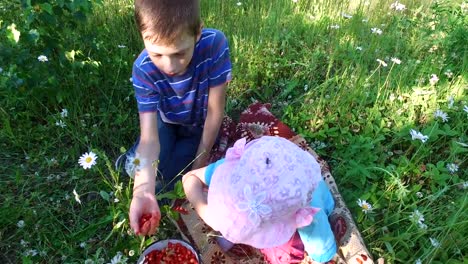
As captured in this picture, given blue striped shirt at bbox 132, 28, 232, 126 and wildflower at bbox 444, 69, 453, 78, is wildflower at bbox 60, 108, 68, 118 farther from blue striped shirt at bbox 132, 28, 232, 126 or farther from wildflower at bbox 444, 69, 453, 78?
wildflower at bbox 444, 69, 453, 78

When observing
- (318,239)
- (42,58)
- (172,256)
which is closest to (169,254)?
(172,256)

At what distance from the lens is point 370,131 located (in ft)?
7.34

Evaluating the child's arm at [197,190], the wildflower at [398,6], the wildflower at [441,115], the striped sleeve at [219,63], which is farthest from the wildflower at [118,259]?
the wildflower at [398,6]

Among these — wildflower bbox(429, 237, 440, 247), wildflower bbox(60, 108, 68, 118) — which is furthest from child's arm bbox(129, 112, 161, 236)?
wildflower bbox(429, 237, 440, 247)

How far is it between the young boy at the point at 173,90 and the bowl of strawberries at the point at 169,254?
11 cm

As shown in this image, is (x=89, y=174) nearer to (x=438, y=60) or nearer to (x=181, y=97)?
(x=181, y=97)

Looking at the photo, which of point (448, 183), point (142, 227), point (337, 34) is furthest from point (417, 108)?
point (142, 227)

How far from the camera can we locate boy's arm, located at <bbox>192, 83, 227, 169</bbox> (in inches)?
77.5

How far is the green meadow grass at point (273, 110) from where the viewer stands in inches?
70.9

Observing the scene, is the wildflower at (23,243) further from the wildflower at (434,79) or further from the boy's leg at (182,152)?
the wildflower at (434,79)

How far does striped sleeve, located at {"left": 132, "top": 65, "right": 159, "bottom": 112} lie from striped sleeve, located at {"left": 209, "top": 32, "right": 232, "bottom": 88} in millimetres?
295

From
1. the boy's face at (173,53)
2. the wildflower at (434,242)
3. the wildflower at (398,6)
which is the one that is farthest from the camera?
the wildflower at (398,6)

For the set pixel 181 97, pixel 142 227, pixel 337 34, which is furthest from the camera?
pixel 337 34

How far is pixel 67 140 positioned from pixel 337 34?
6.49ft
